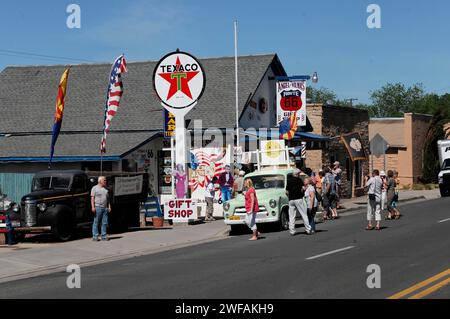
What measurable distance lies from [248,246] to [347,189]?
956 inches

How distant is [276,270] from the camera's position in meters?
14.2

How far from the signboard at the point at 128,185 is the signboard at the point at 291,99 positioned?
1090 centimetres

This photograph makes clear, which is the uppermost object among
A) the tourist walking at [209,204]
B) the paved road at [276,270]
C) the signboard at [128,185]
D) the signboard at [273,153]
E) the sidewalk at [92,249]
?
the signboard at [273,153]

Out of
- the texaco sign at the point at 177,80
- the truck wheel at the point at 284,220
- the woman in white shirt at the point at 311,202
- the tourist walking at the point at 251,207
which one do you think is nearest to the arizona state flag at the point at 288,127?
the texaco sign at the point at 177,80

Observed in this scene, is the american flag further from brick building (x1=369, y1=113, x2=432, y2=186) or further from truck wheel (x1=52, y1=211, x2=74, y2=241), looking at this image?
brick building (x1=369, y1=113, x2=432, y2=186)

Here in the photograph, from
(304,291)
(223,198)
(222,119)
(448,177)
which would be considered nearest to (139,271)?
(304,291)

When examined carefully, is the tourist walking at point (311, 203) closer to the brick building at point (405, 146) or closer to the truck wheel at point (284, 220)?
the truck wheel at point (284, 220)

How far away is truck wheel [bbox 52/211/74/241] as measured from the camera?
70.9 ft

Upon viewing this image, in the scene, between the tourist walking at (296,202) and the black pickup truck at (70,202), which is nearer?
the tourist walking at (296,202)

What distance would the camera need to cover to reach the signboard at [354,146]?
133ft

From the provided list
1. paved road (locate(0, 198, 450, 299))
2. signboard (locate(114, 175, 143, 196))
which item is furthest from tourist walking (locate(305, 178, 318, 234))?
signboard (locate(114, 175, 143, 196))

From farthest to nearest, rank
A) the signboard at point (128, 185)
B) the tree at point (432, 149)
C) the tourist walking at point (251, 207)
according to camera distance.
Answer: the tree at point (432, 149)
the signboard at point (128, 185)
the tourist walking at point (251, 207)

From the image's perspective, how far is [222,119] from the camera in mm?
36062

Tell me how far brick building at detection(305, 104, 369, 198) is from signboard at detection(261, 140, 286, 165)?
7296 millimetres
